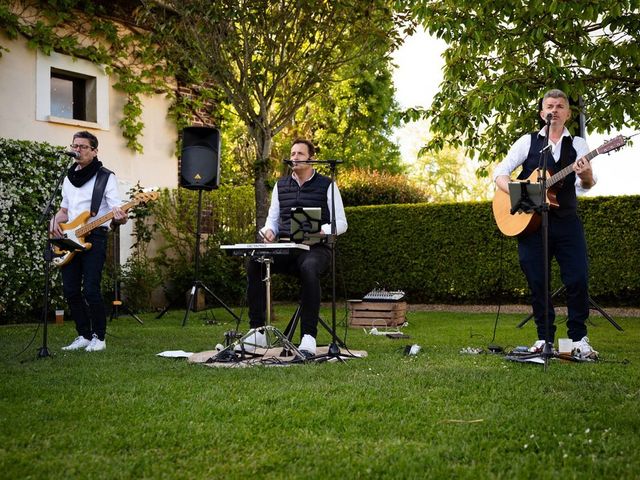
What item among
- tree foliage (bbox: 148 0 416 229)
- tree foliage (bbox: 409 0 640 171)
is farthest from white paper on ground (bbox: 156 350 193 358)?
tree foliage (bbox: 409 0 640 171)

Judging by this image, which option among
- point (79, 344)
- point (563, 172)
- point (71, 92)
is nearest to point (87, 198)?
point (79, 344)

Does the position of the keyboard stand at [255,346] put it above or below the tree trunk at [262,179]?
below

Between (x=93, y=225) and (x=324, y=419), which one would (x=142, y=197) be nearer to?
(x=93, y=225)

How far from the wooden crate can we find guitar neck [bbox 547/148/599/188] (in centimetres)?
403

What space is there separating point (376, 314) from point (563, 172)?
4.31m

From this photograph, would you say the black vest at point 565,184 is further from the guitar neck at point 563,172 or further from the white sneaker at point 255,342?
the white sneaker at point 255,342

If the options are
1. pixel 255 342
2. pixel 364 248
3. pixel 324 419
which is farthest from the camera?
pixel 364 248

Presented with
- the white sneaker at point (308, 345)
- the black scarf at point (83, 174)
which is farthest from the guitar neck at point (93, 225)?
the white sneaker at point (308, 345)

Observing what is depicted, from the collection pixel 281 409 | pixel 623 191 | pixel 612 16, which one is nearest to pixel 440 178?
pixel 623 191

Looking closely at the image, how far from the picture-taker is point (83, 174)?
250 inches

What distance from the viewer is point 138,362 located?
522 centimetres

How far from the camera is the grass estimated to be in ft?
8.30

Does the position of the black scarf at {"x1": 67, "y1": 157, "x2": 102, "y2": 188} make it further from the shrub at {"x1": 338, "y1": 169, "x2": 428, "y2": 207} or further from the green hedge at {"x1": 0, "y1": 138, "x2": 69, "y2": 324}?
the shrub at {"x1": 338, "y1": 169, "x2": 428, "y2": 207}

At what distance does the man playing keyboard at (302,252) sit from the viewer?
222 inches
